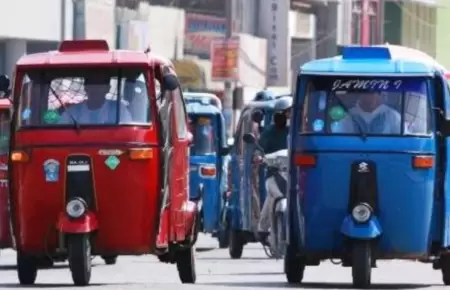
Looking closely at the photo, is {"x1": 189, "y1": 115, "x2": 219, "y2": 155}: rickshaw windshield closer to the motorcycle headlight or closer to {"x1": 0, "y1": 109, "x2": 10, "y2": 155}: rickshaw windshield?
{"x1": 0, "y1": 109, "x2": 10, "y2": 155}: rickshaw windshield

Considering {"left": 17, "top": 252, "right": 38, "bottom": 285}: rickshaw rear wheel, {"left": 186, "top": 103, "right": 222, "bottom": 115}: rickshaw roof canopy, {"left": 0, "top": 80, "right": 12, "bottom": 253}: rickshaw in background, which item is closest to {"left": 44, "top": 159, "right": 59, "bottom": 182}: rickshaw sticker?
{"left": 17, "top": 252, "right": 38, "bottom": 285}: rickshaw rear wheel

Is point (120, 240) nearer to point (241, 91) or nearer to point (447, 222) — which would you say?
point (447, 222)

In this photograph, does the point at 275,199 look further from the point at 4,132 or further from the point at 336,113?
the point at 336,113

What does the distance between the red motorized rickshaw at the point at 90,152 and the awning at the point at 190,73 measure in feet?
136

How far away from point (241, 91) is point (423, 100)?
47161mm

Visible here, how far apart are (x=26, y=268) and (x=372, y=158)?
3.41 metres

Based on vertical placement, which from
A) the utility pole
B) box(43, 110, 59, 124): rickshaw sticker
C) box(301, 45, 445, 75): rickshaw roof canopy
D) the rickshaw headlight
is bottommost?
the utility pole

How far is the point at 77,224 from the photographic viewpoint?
1816 cm

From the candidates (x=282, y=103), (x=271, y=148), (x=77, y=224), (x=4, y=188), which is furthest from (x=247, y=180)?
(x=77, y=224)

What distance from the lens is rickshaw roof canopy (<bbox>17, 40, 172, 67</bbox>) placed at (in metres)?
18.5

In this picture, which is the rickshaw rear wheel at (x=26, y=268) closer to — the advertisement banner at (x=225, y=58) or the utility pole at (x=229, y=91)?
the utility pole at (x=229, y=91)

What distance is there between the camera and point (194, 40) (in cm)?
6316

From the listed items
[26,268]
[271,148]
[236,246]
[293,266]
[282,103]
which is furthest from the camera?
[236,246]

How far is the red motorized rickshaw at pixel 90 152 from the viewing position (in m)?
18.3
